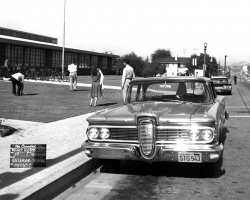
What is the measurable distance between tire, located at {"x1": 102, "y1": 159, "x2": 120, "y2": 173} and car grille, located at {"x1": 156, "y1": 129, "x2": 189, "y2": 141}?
3.70 ft

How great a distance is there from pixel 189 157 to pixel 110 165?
59.4 inches

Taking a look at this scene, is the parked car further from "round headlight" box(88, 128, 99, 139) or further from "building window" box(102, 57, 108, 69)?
"building window" box(102, 57, 108, 69)

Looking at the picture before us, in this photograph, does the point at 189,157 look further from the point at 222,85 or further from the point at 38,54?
the point at 38,54

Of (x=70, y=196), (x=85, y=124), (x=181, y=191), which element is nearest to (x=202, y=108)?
(x=181, y=191)

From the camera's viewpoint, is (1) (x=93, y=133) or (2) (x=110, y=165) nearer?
(1) (x=93, y=133)

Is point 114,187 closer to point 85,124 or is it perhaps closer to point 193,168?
point 193,168

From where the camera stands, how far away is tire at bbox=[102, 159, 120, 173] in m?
6.16

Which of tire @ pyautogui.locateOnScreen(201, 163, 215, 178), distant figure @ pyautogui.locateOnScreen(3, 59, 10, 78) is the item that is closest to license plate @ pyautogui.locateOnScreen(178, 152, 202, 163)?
tire @ pyautogui.locateOnScreen(201, 163, 215, 178)

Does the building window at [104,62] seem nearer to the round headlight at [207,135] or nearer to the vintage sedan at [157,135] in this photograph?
the vintage sedan at [157,135]

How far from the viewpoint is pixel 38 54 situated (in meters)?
50.2

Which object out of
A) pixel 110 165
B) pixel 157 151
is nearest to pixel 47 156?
pixel 110 165

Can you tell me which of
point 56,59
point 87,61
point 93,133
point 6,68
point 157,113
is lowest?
point 93,133

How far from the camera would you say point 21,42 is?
1740 inches

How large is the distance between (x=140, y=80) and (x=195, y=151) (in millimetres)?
2350
